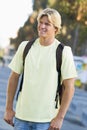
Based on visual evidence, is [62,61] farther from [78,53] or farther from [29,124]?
[78,53]

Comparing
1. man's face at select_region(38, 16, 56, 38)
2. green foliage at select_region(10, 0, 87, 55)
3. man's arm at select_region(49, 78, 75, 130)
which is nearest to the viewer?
man's arm at select_region(49, 78, 75, 130)

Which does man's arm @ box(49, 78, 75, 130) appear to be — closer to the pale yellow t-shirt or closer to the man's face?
the pale yellow t-shirt

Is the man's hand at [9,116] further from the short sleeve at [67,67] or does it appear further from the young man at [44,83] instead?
the short sleeve at [67,67]

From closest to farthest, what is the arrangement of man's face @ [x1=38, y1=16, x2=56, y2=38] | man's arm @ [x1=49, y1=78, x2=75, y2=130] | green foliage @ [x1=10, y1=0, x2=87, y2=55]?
man's arm @ [x1=49, y1=78, x2=75, y2=130]
man's face @ [x1=38, y1=16, x2=56, y2=38]
green foliage @ [x1=10, y1=0, x2=87, y2=55]

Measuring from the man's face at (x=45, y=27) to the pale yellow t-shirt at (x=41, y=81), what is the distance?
0.31ft

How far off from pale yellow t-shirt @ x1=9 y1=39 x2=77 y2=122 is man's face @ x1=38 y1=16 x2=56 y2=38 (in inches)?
3.8

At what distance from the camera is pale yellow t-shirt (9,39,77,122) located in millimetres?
4566

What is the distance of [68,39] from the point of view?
55156mm

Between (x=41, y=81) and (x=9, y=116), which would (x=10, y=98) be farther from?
(x=41, y=81)

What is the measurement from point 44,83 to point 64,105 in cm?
23

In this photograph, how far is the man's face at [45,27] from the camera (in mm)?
4641

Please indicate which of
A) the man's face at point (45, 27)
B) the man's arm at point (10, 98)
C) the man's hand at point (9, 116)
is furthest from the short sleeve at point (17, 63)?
the man's hand at point (9, 116)

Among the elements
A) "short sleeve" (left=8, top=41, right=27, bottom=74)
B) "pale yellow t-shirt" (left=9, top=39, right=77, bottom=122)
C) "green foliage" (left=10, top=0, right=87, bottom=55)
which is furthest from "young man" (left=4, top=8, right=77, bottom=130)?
"green foliage" (left=10, top=0, right=87, bottom=55)

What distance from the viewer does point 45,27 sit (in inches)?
183
